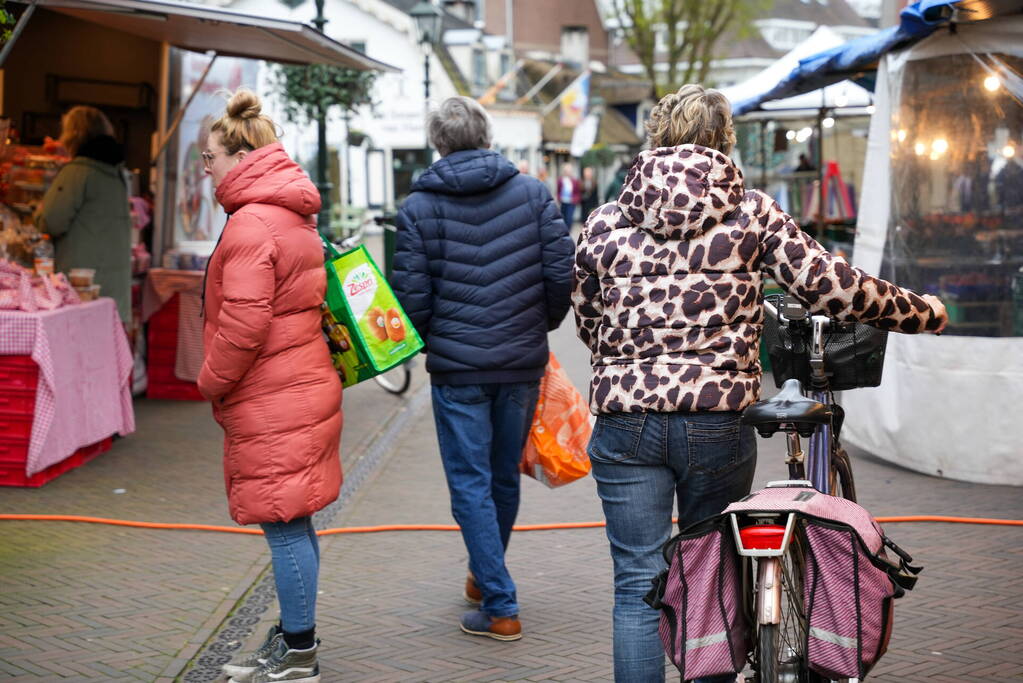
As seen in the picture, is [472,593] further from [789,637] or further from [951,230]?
[951,230]

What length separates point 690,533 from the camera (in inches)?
125

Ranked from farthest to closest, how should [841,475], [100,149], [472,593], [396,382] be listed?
[396,382] < [100,149] < [472,593] < [841,475]

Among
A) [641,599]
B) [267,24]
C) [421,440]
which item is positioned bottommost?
[421,440]

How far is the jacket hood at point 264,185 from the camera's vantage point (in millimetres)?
4238

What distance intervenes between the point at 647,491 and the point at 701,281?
571 millimetres

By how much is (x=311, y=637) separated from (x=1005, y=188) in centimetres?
516

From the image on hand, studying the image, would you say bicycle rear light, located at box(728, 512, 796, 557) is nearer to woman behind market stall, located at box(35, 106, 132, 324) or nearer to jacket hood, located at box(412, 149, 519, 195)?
jacket hood, located at box(412, 149, 519, 195)

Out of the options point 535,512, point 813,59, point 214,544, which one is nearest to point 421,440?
point 535,512

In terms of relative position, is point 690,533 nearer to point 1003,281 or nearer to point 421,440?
point 1003,281

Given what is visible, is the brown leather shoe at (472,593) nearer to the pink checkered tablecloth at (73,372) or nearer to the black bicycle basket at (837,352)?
the black bicycle basket at (837,352)

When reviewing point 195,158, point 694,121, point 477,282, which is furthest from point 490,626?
point 195,158

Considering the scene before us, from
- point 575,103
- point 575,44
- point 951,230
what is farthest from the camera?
point 575,44

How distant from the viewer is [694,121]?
349 centimetres

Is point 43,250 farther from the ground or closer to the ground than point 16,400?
farther from the ground
